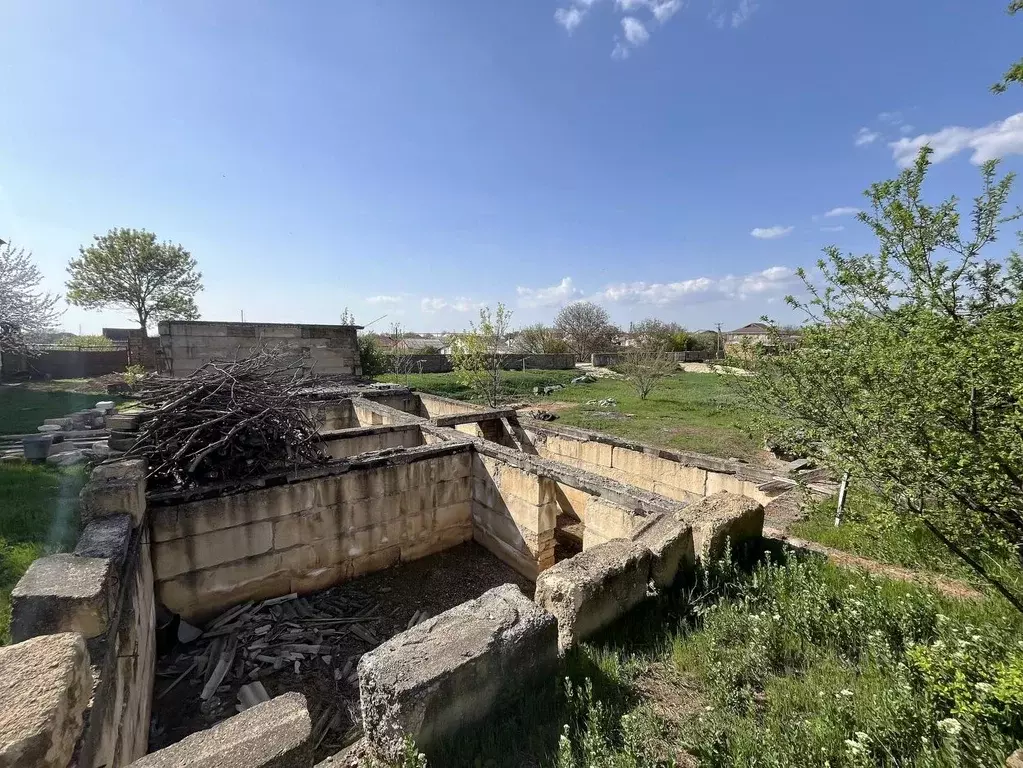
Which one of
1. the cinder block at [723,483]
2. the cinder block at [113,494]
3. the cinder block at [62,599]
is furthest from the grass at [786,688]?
the cinder block at [113,494]

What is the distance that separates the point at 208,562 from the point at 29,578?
2287mm

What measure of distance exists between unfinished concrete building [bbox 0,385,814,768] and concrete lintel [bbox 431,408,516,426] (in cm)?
89

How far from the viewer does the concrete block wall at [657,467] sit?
6.30 meters

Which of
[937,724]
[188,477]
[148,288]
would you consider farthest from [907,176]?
[148,288]

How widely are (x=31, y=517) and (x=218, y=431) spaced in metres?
1.76

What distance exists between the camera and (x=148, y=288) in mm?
28125

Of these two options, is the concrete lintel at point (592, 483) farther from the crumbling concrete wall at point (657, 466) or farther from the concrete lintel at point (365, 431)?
the concrete lintel at point (365, 431)

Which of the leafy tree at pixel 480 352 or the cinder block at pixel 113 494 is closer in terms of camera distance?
the cinder block at pixel 113 494

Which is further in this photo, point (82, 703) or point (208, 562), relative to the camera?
point (208, 562)

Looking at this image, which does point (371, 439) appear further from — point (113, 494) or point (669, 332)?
point (669, 332)

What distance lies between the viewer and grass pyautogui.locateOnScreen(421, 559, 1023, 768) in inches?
69.7

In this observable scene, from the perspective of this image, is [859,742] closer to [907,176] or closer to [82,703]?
[82,703]

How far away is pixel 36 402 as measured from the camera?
1356cm

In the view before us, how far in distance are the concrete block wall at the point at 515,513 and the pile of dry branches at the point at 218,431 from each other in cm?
234
